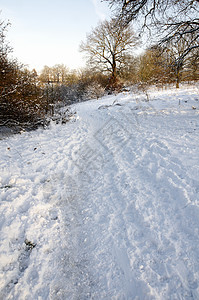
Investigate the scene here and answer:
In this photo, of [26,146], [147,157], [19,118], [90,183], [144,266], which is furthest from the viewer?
[19,118]

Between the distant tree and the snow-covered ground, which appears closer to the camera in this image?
the snow-covered ground

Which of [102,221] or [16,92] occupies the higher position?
[16,92]

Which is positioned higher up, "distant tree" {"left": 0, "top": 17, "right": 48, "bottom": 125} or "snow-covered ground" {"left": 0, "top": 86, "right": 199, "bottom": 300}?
"distant tree" {"left": 0, "top": 17, "right": 48, "bottom": 125}

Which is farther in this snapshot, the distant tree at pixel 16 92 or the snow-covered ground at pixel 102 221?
the distant tree at pixel 16 92

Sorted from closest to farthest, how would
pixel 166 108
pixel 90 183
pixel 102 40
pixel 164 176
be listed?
1. pixel 164 176
2. pixel 90 183
3. pixel 166 108
4. pixel 102 40

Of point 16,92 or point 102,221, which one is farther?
point 16,92

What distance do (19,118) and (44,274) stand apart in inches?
268

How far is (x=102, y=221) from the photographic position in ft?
8.46

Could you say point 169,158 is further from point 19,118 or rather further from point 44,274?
point 19,118

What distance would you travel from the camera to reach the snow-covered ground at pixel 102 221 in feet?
5.71

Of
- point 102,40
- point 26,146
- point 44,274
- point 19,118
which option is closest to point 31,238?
point 44,274

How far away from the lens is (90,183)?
11.9 feet

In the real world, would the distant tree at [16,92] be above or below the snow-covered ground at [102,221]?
above

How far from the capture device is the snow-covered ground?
174 cm
